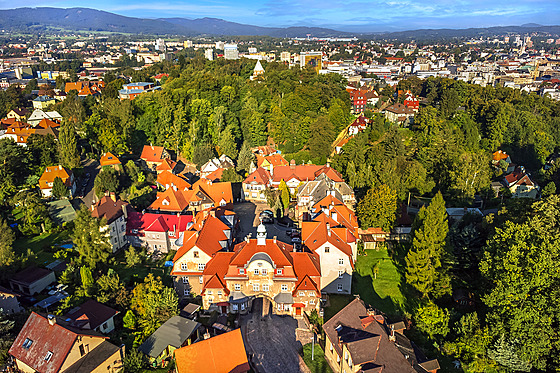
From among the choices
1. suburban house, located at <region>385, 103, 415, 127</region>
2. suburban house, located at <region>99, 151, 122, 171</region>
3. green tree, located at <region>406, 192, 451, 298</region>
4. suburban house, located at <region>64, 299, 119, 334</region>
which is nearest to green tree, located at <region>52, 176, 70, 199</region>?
suburban house, located at <region>99, 151, 122, 171</region>

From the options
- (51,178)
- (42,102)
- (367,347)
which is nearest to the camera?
(367,347)

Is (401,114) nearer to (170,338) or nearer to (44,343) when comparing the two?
(170,338)

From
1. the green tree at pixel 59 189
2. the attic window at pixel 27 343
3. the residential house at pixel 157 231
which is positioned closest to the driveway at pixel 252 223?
the residential house at pixel 157 231

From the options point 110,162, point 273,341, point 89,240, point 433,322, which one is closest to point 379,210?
point 433,322

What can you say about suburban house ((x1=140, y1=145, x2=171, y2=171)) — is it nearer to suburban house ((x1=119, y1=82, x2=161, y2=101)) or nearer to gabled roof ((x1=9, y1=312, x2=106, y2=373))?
suburban house ((x1=119, y1=82, x2=161, y2=101))

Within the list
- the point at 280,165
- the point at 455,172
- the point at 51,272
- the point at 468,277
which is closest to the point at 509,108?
the point at 455,172
